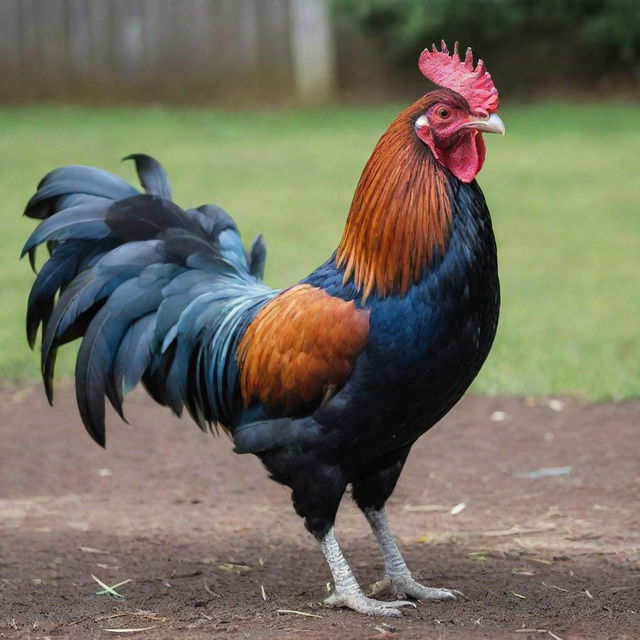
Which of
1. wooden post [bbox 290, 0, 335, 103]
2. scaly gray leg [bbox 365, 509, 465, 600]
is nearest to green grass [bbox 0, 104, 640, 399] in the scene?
wooden post [bbox 290, 0, 335, 103]

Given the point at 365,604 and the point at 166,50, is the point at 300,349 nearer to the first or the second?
the point at 365,604

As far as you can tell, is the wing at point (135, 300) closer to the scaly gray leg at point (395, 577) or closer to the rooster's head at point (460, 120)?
the scaly gray leg at point (395, 577)

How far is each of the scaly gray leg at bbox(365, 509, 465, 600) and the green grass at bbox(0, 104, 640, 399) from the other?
2985 mm

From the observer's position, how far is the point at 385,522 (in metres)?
4.73

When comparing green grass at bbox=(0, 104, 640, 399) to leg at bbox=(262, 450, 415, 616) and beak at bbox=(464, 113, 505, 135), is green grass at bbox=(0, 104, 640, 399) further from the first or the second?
beak at bbox=(464, 113, 505, 135)

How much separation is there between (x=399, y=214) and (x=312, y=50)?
1402cm

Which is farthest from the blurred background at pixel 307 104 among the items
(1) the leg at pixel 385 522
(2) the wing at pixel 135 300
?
(1) the leg at pixel 385 522

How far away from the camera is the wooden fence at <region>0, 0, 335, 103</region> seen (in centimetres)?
1759

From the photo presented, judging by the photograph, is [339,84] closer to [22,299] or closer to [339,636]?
[22,299]

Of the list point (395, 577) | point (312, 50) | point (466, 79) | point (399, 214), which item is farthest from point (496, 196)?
point (399, 214)

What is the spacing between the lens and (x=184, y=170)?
14.1m

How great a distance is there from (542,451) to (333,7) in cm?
1222

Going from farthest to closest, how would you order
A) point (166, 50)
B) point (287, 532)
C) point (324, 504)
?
point (166, 50) → point (287, 532) → point (324, 504)

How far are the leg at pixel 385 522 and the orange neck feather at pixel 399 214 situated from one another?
32.7 inches
